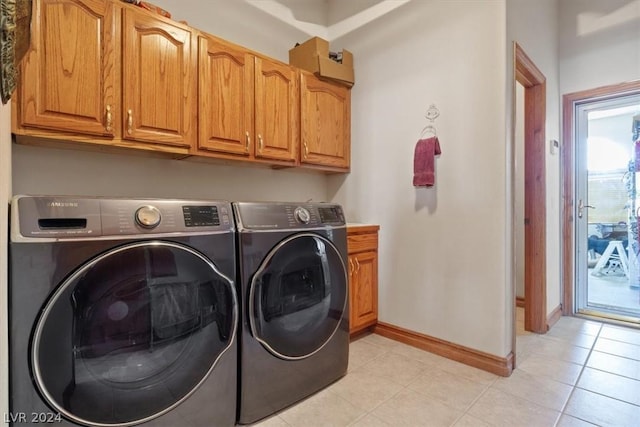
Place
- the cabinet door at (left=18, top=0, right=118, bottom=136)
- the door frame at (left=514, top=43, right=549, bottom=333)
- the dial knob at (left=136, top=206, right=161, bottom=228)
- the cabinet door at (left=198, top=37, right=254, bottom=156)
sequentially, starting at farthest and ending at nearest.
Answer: the door frame at (left=514, top=43, right=549, bottom=333), the cabinet door at (left=198, top=37, right=254, bottom=156), the cabinet door at (left=18, top=0, right=118, bottom=136), the dial knob at (left=136, top=206, right=161, bottom=228)

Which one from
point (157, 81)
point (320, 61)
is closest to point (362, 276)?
point (320, 61)

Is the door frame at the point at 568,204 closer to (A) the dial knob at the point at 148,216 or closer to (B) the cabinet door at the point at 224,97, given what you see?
(B) the cabinet door at the point at 224,97

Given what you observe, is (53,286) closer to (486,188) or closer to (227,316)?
(227,316)

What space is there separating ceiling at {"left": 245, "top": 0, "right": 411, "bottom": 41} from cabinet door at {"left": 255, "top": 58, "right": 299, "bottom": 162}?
71 cm

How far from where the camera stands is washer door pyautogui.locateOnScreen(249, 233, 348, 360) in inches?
55.1

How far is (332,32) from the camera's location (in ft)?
9.21

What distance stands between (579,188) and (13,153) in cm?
421

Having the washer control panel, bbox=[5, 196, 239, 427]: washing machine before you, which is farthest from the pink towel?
the washer control panel

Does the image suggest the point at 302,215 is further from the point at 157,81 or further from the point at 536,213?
the point at 536,213

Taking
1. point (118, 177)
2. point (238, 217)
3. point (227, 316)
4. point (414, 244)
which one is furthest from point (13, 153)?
point (414, 244)

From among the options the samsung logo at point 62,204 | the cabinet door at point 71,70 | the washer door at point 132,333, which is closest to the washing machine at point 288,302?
the washer door at point 132,333

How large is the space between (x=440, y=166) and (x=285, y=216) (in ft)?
3.87

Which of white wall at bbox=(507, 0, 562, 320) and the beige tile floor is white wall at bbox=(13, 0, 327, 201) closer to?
the beige tile floor

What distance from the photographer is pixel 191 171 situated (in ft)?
6.86
